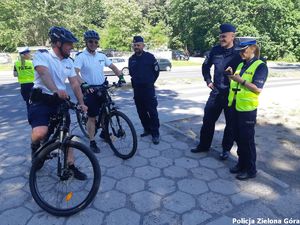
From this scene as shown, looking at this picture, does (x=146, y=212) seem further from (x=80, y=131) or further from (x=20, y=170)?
(x=80, y=131)

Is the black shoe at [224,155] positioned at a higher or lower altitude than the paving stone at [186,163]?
higher

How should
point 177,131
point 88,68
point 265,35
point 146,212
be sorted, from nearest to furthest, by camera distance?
point 146,212 → point 88,68 → point 177,131 → point 265,35

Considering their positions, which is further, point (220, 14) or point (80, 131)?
point (220, 14)

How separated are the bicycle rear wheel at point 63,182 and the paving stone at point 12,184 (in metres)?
0.32

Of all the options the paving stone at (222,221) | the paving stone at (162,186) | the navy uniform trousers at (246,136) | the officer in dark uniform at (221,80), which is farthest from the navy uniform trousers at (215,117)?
the paving stone at (222,221)

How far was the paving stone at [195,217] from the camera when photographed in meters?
3.12

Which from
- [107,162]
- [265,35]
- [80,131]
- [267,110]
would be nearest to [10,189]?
[107,162]

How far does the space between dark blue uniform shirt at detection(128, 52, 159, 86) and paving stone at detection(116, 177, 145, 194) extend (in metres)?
2.06

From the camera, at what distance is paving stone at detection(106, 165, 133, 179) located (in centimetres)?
419

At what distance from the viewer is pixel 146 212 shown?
3301 millimetres

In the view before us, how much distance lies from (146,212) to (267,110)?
6.12 m

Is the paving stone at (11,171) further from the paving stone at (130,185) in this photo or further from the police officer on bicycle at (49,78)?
the paving stone at (130,185)

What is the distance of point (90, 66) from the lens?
475 cm

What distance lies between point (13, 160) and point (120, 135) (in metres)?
1.80
